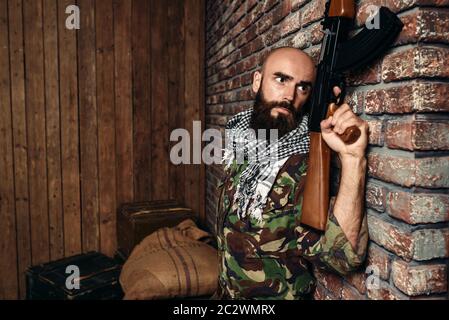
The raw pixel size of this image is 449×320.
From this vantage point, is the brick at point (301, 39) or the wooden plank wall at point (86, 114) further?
the wooden plank wall at point (86, 114)

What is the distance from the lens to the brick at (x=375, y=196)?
1.00 m

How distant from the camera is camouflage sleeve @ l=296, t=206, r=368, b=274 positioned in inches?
40.6

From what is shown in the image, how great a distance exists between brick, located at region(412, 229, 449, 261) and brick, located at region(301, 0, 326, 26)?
30.4 inches

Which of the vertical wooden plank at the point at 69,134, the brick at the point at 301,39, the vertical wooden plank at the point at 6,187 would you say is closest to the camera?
the brick at the point at 301,39

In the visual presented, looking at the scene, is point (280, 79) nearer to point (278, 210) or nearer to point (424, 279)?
point (278, 210)

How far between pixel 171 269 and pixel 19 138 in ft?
5.79

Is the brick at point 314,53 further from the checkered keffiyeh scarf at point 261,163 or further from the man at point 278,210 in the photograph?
the checkered keffiyeh scarf at point 261,163

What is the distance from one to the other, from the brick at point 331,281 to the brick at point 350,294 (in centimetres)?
2

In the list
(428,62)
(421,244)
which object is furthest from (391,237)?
(428,62)

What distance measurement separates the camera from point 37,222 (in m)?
3.08

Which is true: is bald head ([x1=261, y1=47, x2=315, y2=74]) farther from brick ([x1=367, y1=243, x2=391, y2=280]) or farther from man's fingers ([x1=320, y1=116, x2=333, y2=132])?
brick ([x1=367, y1=243, x2=391, y2=280])

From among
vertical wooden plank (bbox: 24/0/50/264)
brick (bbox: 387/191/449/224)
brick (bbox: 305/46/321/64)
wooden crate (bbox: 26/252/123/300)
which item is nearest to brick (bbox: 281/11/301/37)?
brick (bbox: 305/46/321/64)

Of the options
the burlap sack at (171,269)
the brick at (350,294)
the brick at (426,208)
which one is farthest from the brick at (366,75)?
the burlap sack at (171,269)

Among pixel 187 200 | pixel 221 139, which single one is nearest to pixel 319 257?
pixel 221 139
